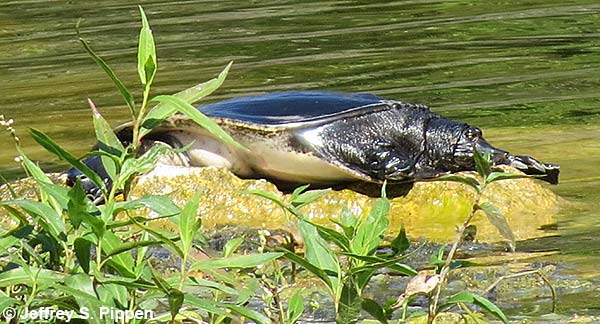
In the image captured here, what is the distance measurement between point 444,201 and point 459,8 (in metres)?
7.29

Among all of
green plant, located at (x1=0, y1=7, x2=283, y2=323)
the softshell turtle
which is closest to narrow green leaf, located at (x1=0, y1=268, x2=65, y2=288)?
green plant, located at (x1=0, y1=7, x2=283, y2=323)

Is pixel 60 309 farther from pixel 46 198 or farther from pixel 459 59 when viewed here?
pixel 459 59

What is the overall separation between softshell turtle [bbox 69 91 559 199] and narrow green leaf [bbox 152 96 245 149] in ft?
9.15

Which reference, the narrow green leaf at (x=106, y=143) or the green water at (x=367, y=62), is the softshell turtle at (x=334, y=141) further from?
the narrow green leaf at (x=106, y=143)

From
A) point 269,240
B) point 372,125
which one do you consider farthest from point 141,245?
point 372,125

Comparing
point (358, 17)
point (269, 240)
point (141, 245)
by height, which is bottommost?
point (358, 17)

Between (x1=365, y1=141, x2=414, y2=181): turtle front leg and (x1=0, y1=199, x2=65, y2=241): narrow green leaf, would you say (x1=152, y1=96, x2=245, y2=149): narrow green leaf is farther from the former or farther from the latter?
(x1=365, y1=141, x2=414, y2=181): turtle front leg

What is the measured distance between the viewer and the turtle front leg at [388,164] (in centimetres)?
540

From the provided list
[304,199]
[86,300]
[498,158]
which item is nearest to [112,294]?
[86,300]

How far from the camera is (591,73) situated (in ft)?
28.8

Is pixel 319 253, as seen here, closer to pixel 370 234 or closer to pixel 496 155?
pixel 370 234

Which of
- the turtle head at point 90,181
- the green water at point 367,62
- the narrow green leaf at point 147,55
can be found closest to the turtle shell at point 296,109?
the turtle head at point 90,181

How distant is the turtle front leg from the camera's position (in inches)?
213

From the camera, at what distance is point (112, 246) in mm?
2637
